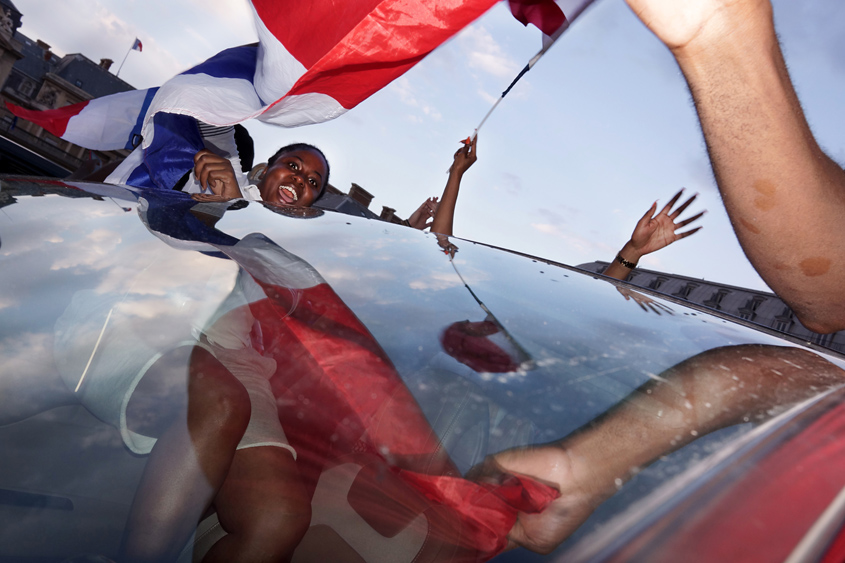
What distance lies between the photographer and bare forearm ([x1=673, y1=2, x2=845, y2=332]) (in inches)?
30.1

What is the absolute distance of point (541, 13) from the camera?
2658mm

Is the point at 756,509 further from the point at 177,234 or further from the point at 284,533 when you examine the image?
the point at 177,234

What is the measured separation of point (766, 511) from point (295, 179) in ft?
10.7

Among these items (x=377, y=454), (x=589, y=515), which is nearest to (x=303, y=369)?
(x=377, y=454)

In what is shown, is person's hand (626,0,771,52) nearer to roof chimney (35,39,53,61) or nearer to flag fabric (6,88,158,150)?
flag fabric (6,88,158,150)

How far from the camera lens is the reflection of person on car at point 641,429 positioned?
0.36 metres

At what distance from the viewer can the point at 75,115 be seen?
3533 millimetres

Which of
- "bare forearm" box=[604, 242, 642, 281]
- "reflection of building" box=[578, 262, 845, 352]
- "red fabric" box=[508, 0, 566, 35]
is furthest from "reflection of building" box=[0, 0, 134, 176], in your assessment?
"reflection of building" box=[578, 262, 845, 352]

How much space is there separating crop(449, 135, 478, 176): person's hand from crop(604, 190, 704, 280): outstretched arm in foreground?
1.25 meters

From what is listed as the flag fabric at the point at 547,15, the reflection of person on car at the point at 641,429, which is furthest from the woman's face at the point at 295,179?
the reflection of person on car at the point at 641,429

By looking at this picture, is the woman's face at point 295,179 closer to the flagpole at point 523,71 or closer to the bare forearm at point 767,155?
the flagpole at point 523,71

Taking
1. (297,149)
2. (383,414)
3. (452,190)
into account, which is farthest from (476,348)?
(297,149)

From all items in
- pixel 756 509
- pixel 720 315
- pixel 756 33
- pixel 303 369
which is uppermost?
pixel 756 33

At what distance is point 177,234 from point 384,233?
46 cm
